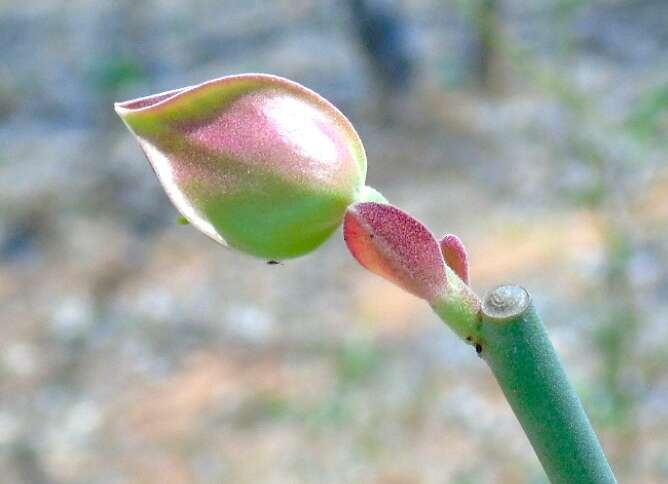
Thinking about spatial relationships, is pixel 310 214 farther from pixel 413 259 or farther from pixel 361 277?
pixel 361 277

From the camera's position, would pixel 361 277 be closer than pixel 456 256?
No

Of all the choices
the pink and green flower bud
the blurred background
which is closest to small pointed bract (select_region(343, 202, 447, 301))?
the pink and green flower bud

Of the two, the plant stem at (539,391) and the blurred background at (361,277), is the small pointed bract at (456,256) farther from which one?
the blurred background at (361,277)

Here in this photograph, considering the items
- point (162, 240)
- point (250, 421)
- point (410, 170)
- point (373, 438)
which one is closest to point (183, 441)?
point (250, 421)

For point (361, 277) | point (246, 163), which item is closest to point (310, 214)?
point (246, 163)

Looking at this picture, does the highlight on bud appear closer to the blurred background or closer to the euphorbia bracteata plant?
the euphorbia bracteata plant

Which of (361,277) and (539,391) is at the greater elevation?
(539,391)
